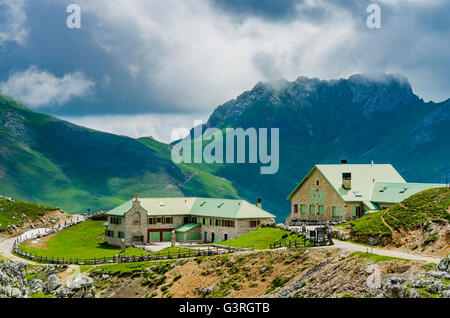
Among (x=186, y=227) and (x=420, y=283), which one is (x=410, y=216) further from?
(x=186, y=227)

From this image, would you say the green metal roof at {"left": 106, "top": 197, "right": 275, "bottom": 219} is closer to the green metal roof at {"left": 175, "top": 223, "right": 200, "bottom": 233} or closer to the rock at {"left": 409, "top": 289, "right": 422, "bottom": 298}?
the green metal roof at {"left": 175, "top": 223, "right": 200, "bottom": 233}

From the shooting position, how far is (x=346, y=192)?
388 feet

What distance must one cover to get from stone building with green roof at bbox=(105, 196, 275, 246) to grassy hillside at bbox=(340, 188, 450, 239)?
30.5m

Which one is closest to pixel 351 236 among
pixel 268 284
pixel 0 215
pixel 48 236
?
pixel 268 284

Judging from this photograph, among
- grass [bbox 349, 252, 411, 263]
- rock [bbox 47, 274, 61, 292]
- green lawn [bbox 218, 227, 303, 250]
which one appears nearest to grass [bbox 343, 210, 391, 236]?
green lawn [bbox 218, 227, 303, 250]

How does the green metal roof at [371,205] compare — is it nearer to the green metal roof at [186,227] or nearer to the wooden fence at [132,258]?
the wooden fence at [132,258]

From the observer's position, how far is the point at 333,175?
12269 centimetres

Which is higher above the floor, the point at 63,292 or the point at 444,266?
Answer: the point at 444,266

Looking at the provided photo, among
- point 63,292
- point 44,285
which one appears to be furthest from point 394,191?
point 44,285

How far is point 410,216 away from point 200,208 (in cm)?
5635

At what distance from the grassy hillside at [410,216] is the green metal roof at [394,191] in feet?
55.9

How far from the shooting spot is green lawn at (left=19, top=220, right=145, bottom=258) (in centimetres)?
12094

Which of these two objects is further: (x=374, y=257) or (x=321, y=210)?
(x=321, y=210)
